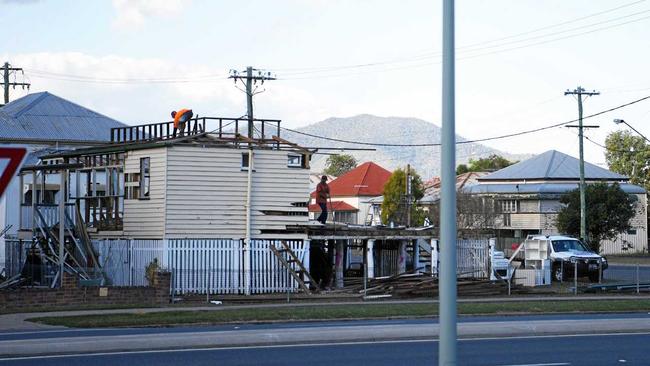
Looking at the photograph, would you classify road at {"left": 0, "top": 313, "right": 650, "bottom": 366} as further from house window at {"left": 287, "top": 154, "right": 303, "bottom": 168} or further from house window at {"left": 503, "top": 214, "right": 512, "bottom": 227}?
house window at {"left": 503, "top": 214, "right": 512, "bottom": 227}

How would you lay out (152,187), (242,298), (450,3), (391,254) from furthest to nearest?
(391,254), (152,187), (242,298), (450,3)

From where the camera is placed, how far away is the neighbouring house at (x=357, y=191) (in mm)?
110812

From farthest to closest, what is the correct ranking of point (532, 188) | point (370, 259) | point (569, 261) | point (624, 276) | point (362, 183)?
1. point (362, 183)
2. point (532, 188)
3. point (624, 276)
4. point (569, 261)
5. point (370, 259)

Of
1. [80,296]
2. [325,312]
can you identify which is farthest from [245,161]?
[325,312]

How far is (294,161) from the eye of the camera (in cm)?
3494

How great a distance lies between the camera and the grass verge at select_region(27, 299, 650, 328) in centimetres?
2275

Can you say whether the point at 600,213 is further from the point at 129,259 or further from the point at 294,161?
the point at 129,259

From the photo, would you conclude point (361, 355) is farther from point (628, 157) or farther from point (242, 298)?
point (628, 157)

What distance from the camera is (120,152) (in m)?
35.1

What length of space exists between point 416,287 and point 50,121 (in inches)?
1245

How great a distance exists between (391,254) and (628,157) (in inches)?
3112

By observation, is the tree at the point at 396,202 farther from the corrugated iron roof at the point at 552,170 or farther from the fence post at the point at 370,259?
the fence post at the point at 370,259

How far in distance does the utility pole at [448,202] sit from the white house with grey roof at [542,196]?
65.5 meters

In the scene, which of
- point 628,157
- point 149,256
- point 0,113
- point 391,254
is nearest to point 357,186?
point 628,157
